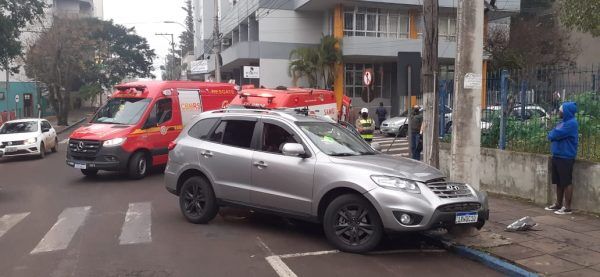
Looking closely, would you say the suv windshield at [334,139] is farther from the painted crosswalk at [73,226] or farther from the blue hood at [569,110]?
the blue hood at [569,110]

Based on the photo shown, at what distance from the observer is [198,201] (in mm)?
8234

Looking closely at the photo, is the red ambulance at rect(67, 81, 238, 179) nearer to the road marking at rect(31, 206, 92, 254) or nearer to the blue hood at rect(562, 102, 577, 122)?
the road marking at rect(31, 206, 92, 254)

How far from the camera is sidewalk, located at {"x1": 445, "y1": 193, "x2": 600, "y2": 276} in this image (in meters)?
6.06

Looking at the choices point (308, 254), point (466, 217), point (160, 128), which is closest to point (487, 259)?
point (466, 217)

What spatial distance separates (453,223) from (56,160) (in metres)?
16.3

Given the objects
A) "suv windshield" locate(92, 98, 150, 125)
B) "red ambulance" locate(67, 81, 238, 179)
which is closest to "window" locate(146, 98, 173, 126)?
"red ambulance" locate(67, 81, 238, 179)

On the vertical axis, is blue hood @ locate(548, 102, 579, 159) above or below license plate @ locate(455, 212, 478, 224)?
above

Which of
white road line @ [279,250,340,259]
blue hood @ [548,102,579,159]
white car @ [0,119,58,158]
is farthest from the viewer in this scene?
white car @ [0,119,58,158]

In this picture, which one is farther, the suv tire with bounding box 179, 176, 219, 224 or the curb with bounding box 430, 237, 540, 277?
the suv tire with bounding box 179, 176, 219, 224

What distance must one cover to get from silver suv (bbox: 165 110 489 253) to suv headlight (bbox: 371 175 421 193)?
0.01 meters

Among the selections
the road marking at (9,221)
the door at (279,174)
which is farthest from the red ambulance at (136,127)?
the door at (279,174)

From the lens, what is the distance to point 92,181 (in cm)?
1327

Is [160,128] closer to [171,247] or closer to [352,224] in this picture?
[171,247]

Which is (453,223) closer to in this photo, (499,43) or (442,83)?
(442,83)
